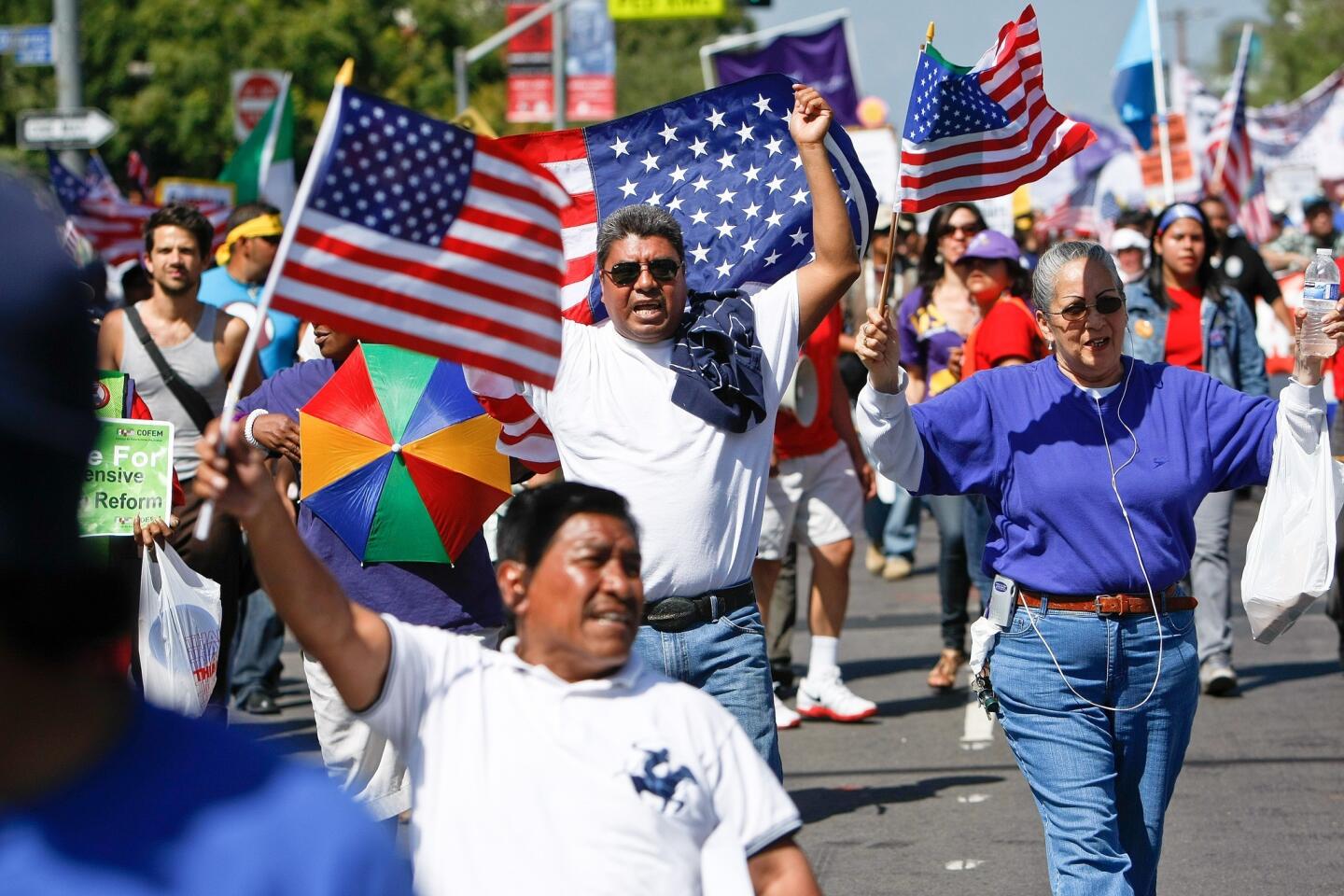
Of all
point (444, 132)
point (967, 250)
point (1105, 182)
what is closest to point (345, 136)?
point (444, 132)

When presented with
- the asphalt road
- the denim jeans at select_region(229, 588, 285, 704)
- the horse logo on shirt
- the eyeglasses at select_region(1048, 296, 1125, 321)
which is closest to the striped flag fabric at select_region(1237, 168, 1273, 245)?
the asphalt road

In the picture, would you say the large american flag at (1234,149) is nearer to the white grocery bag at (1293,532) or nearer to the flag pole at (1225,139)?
the flag pole at (1225,139)

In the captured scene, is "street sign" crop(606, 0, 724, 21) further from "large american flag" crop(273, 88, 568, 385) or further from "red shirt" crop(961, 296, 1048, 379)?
"large american flag" crop(273, 88, 568, 385)

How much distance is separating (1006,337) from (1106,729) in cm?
344

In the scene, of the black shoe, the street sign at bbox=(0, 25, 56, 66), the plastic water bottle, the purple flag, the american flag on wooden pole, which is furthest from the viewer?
the purple flag

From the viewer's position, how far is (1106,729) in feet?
14.8

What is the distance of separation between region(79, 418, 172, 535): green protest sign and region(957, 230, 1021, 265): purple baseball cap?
159 inches

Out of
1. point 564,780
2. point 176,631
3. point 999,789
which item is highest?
point 564,780

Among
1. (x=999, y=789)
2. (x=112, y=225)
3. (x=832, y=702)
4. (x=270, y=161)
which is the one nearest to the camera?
(x=999, y=789)

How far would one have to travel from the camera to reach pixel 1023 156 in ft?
17.6

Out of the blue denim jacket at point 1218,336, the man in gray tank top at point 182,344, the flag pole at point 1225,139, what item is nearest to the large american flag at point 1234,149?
the flag pole at point 1225,139

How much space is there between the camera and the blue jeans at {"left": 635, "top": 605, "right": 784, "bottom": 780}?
457cm

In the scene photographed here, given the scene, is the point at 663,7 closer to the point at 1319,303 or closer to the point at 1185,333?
the point at 1185,333

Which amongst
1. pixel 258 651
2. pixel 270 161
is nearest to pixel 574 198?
pixel 258 651
